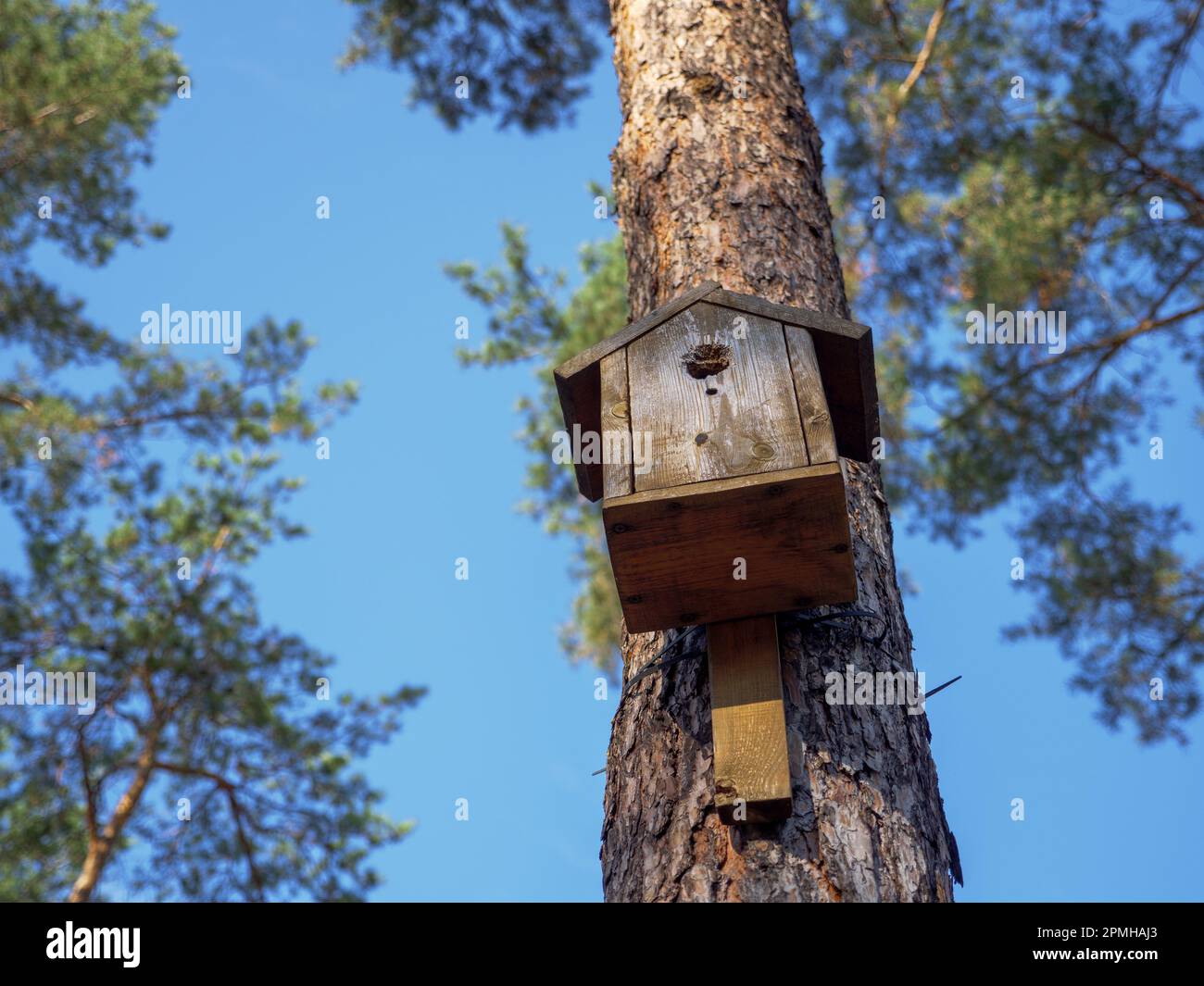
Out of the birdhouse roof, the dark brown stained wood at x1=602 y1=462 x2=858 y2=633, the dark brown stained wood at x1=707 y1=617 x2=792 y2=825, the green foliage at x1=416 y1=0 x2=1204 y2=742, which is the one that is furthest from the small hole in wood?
the green foliage at x1=416 y1=0 x2=1204 y2=742

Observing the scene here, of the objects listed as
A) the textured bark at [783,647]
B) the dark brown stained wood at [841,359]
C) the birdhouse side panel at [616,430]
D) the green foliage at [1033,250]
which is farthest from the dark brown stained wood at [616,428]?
the green foliage at [1033,250]

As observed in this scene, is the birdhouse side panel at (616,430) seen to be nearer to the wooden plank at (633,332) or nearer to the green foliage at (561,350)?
the wooden plank at (633,332)

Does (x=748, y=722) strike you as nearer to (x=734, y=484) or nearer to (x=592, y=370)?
(x=734, y=484)

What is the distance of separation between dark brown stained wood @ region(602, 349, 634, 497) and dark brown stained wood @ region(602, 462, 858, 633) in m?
0.06

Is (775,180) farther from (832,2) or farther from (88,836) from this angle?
(88,836)

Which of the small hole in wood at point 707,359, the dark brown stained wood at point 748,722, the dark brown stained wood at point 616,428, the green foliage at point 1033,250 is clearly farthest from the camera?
the green foliage at point 1033,250

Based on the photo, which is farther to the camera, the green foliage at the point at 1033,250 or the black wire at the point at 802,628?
the green foliage at the point at 1033,250

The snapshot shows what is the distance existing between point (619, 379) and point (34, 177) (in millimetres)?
7497

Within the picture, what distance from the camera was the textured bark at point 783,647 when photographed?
209cm

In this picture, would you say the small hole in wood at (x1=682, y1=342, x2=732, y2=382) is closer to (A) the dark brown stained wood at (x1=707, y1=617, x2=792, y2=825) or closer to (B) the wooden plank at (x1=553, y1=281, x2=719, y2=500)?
(B) the wooden plank at (x1=553, y1=281, x2=719, y2=500)

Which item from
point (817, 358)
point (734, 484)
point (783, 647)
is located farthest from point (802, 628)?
point (817, 358)

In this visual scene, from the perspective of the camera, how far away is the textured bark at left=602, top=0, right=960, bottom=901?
6.85 ft
